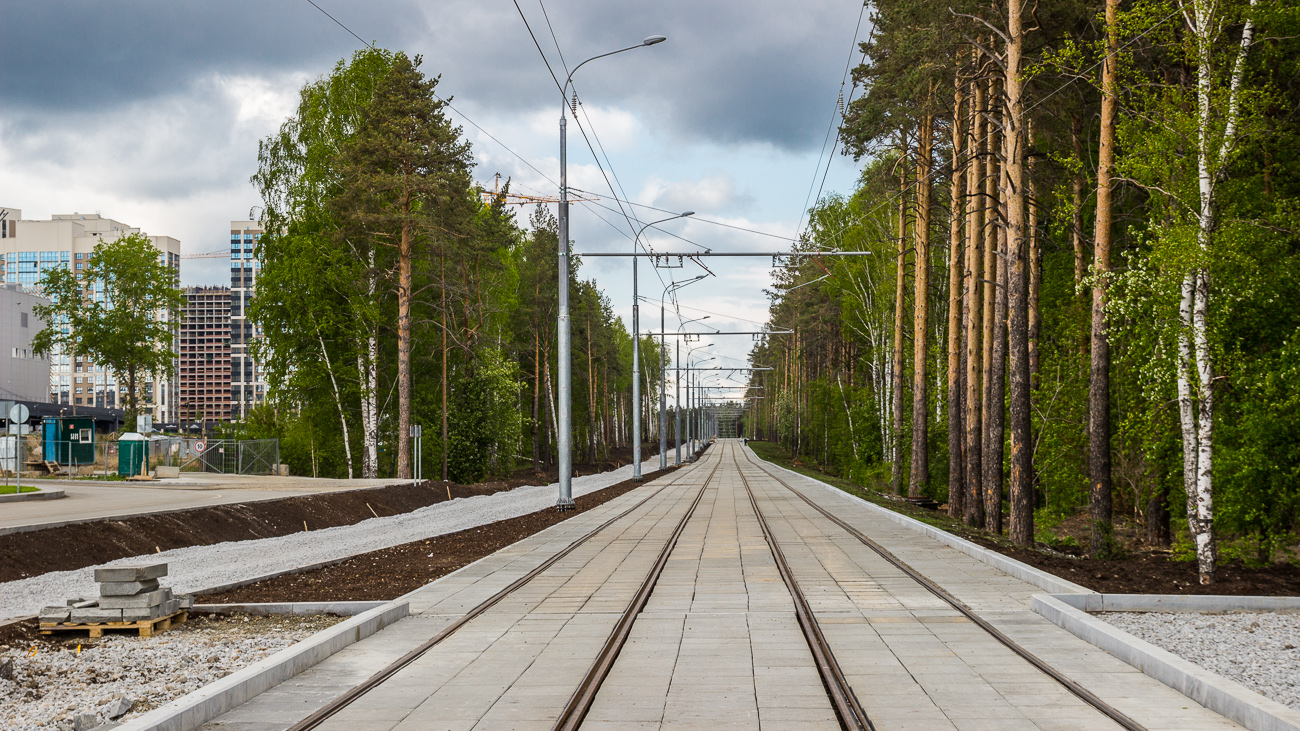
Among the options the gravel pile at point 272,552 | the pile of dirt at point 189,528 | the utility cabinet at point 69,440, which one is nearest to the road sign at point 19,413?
the pile of dirt at point 189,528

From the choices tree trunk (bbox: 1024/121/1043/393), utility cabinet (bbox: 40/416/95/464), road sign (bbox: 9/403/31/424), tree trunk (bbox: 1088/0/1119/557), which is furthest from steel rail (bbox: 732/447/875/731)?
utility cabinet (bbox: 40/416/95/464)

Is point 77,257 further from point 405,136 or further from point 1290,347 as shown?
point 1290,347

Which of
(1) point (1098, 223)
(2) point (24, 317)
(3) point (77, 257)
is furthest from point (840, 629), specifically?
(3) point (77, 257)

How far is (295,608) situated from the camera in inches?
392

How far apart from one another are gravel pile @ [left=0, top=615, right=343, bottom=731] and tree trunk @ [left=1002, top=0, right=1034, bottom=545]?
1424 centimetres

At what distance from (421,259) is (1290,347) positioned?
3022cm

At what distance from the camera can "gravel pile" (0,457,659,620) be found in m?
13.2

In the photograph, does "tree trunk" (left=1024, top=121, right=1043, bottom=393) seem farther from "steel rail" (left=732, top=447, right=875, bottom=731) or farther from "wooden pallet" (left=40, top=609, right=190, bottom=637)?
"wooden pallet" (left=40, top=609, right=190, bottom=637)

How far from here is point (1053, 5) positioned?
20.7 metres

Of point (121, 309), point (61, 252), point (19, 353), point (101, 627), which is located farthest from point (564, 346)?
point (61, 252)

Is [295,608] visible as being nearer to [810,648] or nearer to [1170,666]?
[810,648]

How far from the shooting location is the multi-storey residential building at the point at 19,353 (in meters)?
89.6

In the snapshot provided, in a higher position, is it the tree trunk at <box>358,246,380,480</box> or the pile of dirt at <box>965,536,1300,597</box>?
the tree trunk at <box>358,246,380,480</box>

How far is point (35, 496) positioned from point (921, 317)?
25.5 metres
